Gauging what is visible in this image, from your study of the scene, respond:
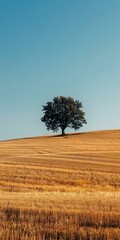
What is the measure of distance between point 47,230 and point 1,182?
700 inches

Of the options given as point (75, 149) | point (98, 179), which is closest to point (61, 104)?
point (75, 149)

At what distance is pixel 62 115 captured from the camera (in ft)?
348

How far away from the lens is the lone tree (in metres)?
106

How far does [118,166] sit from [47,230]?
26684 millimetres

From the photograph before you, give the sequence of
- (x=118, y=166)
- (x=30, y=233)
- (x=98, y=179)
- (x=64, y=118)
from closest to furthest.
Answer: (x=30, y=233), (x=98, y=179), (x=118, y=166), (x=64, y=118)

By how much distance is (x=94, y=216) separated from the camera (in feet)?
37.7

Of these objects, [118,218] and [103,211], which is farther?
[103,211]

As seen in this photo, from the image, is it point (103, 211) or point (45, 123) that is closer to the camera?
point (103, 211)

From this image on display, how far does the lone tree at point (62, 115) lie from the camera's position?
106 meters

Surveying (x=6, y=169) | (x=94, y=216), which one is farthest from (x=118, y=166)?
(x=94, y=216)

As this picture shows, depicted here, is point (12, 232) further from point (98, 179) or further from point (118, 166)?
point (118, 166)

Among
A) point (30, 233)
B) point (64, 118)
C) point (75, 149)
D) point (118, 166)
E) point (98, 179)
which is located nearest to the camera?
point (30, 233)

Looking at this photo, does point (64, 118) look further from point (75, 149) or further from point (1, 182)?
point (1, 182)

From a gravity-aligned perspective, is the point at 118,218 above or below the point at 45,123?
below
